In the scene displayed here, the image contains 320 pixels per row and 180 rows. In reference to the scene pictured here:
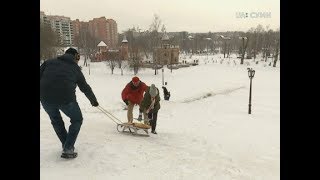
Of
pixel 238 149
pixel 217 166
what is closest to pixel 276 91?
pixel 238 149

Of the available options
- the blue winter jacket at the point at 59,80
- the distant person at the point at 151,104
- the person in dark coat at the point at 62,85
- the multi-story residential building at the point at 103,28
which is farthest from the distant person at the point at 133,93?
the multi-story residential building at the point at 103,28

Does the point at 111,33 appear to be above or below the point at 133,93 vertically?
above

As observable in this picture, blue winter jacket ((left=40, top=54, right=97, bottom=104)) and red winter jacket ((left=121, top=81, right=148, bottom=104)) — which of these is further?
red winter jacket ((left=121, top=81, right=148, bottom=104))

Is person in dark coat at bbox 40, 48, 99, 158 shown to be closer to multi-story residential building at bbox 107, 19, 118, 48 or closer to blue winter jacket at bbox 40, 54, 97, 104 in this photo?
blue winter jacket at bbox 40, 54, 97, 104

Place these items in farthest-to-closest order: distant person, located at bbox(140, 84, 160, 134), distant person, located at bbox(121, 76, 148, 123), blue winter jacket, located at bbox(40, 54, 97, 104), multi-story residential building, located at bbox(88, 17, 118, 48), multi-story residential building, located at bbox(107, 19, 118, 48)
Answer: multi-story residential building, located at bbox(107, 19, 118, 48), multi-story residential building, located at bbox(88, 17, 118, 48), distant person, located at bbox(121, 76, 148, 123), distant person, located at bbox(140, 84, 160, 134), blue winter jacket, located at bbox(40, 54, 97, 104)

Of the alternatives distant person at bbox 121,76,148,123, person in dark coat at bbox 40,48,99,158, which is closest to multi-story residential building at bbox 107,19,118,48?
distant person at bbox 121,76,148,123

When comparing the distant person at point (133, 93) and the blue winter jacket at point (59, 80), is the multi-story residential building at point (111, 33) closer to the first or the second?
the distant person at point (133, 93)

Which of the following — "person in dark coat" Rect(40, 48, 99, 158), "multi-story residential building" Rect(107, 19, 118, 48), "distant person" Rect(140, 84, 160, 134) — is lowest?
"distant person" Rect(140, 84, 160, 134)

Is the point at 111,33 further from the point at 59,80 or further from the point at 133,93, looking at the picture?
the point at 59,80

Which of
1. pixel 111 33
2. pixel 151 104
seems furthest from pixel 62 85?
pixel 111 33
